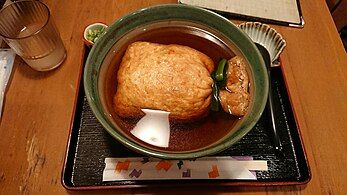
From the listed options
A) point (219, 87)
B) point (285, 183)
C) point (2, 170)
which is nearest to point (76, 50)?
point (2, 170)

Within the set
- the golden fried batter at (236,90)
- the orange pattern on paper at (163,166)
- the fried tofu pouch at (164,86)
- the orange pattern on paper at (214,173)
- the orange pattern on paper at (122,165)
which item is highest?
the fried tofu pouch at (164,86)

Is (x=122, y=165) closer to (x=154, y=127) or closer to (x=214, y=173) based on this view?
(x=154, y=127)

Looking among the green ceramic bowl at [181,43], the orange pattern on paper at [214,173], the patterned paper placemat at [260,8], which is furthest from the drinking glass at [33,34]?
the orange pattern on paper at [214,173]

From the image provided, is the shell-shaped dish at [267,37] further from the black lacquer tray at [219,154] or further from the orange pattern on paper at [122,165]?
the orange pattern on paper at [122,165]

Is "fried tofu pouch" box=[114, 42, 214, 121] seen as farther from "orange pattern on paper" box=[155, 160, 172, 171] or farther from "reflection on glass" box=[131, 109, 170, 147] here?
"orange pattern on paper" box=[155, 160, 172, 171]

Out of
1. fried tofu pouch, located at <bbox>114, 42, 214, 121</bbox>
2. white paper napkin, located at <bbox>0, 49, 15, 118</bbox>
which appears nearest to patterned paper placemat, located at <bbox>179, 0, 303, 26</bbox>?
fried tofu pouch, located at <bbox>114, 42, 214, 121</bbox>

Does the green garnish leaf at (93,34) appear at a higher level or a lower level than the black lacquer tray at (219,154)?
higher
